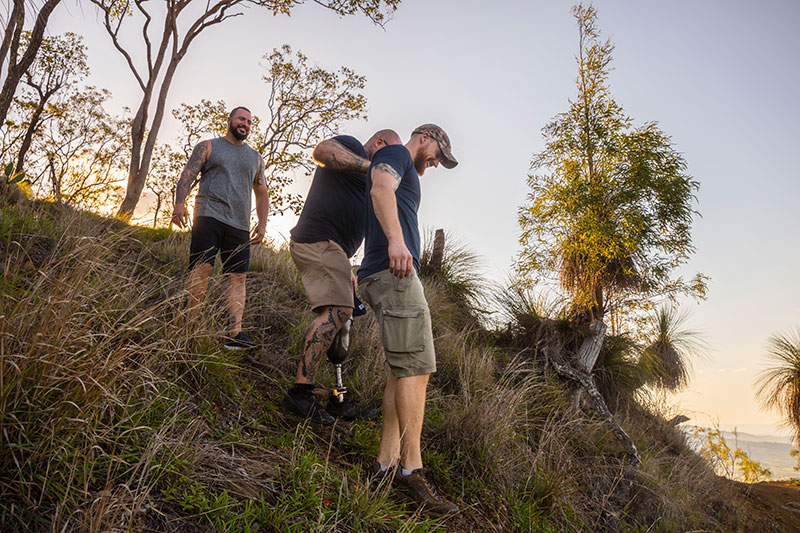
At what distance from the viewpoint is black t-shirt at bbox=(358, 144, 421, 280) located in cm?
293

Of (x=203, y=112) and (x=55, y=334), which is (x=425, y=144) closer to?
(x=55, y=334)

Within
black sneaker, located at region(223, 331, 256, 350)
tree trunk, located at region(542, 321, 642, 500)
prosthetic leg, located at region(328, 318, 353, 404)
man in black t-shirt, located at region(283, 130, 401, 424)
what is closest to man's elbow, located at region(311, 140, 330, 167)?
man in black t-shirt, located at region(283, 130, 401, 424)

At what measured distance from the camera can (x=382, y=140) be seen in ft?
11.0

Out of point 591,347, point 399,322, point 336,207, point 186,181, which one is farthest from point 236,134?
point 591,347

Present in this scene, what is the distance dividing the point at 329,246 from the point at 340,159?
640 mm

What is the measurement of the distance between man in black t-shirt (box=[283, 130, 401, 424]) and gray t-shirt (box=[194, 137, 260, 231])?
3.00ft

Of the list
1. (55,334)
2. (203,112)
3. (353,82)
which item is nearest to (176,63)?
(203,112)

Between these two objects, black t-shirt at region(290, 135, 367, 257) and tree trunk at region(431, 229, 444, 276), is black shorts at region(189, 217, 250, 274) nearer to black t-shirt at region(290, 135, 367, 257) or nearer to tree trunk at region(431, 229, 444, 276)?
black t-shirt at region(290, 135, 367, 257)

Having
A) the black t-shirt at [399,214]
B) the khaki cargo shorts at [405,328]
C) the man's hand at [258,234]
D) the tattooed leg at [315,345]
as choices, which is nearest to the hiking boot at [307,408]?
the tattooed leg at [315,345]

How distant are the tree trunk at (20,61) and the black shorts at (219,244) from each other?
4.64m

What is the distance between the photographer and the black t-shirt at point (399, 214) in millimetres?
2932

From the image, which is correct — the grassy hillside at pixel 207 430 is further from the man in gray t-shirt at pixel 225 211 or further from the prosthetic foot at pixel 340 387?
the man in gray t-shirt at pixel 225 211

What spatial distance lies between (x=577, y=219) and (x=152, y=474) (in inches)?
338

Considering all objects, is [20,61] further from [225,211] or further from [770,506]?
[770,506]
